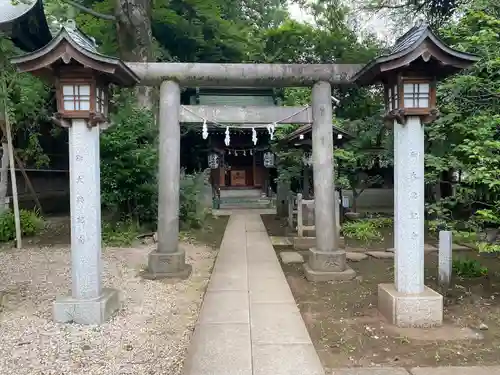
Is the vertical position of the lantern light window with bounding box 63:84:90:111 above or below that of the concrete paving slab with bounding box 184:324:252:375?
above

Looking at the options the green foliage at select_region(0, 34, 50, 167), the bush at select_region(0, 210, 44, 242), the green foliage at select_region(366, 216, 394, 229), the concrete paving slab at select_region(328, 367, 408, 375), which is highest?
the green foliage at select_region(0, 34, 50, 167)

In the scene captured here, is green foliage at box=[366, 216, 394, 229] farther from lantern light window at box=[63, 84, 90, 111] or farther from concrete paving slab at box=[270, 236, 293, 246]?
lantern light window at box=[63, 84, 90, 111]

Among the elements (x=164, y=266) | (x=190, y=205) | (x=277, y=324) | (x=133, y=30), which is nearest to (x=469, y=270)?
(x=277, y=324)

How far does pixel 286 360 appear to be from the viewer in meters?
4.00

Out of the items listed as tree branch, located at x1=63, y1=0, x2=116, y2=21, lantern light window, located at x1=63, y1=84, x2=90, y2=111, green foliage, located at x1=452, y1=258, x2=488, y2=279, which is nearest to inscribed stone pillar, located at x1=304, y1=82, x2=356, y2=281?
green foliage, located at x1=452, y1=258, x2=488, y2=279

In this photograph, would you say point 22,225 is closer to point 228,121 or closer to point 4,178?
point 4,178

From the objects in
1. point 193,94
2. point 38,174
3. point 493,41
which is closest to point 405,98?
point 493,41

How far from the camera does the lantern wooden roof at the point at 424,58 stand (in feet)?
16.2

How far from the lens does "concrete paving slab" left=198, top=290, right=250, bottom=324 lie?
5164mm

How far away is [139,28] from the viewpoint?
1185cm

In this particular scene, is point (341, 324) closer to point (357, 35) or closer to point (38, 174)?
point (38, 174)

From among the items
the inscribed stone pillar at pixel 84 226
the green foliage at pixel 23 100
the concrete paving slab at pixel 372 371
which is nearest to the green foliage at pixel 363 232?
the concrete paving slab at pixel 372 371

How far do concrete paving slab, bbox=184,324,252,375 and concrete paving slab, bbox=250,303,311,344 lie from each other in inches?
6.3

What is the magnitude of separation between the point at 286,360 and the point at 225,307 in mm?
1799
